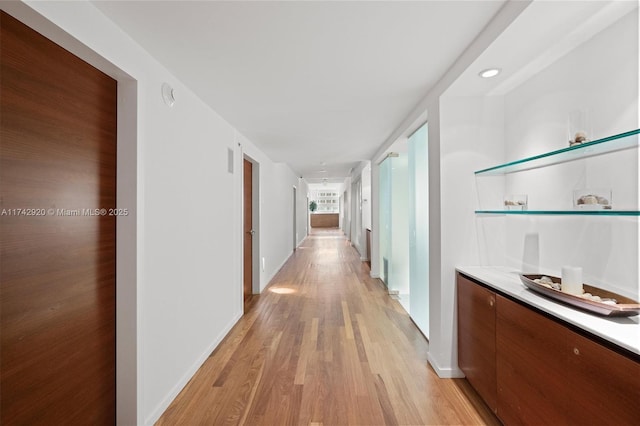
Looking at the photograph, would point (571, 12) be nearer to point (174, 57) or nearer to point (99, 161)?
point (174, 57)

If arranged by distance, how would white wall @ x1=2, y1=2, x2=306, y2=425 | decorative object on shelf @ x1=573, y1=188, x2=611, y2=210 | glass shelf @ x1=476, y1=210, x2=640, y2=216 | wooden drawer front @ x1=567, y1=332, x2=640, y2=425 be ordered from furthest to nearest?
1. white wall @ x1=2, y1=2, x2=306, y2=425
2. decorative object on shelf @ x1=573, y1=188, x2=611, y2=210
3. glass shelf @ x1=476, y1=210, x2=640, y2=216
4. wooden drawer front @ x1=567, y1=332, x2=640, y2=425

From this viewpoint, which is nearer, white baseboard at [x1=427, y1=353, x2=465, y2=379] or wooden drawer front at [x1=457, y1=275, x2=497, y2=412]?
wooden drawer front at [x1=457, y1=275, x2=497, y2=412]

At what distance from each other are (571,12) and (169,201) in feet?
8.43

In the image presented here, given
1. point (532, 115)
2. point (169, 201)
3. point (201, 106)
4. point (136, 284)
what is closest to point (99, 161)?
point (169, 201)

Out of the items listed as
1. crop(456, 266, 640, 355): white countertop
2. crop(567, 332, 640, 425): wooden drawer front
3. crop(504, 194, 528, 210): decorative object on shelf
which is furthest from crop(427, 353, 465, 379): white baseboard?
crop(504, 194, 528, 210): decorative object on shelf

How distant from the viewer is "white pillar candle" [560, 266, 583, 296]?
1434 mm

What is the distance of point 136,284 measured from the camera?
67.9 inches


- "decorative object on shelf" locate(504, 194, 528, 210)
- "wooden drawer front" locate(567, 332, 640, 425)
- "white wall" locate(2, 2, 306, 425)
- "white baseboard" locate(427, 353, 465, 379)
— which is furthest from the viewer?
"white baseboard" locate(427, 353, 465, 379)

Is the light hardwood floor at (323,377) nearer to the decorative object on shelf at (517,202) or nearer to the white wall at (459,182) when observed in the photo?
the white wall at (459,182)

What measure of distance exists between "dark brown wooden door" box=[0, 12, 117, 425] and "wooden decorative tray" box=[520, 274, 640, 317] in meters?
2.44

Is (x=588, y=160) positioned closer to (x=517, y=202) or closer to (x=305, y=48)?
(x=517, y=202)

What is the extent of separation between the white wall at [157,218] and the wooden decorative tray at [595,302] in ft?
7.59

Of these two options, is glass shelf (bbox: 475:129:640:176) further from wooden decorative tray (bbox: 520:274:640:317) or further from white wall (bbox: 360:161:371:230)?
white wall (bbox: 360:161:371:230)

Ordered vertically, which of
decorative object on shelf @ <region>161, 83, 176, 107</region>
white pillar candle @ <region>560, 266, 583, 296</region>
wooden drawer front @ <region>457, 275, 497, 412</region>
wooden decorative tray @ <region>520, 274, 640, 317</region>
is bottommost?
wooden drawer front @ <region>457, 275, 497, 412</region>
